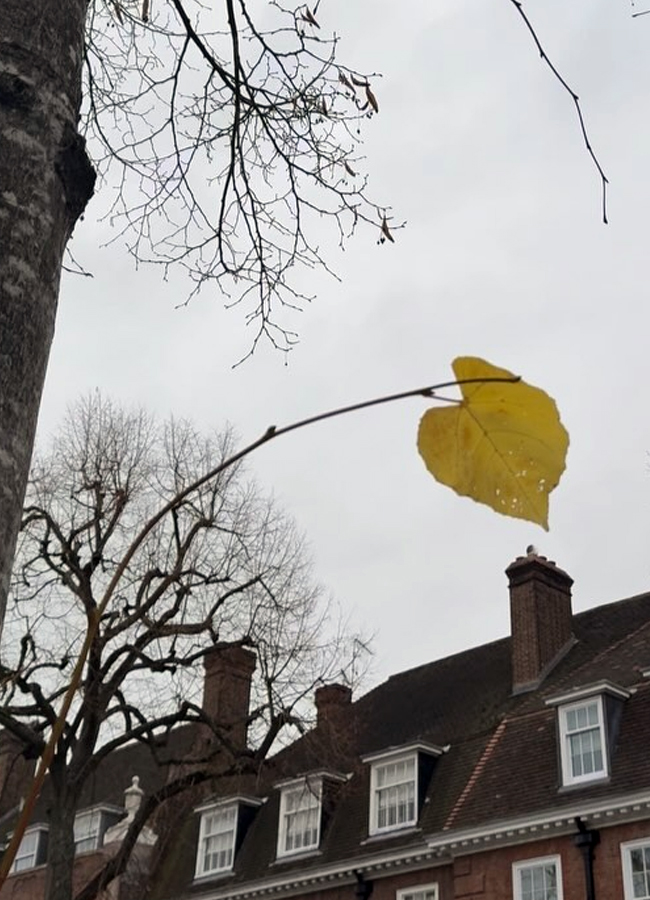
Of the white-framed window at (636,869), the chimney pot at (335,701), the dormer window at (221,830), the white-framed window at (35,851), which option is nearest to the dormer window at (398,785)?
the chimney pot at (335,701)

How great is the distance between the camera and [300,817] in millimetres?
23000

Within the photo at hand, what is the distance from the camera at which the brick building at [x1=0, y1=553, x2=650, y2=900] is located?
58.6 feet

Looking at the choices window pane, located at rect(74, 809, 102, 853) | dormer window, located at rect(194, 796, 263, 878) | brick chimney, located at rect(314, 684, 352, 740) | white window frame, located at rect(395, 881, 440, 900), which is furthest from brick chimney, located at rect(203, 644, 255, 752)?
white window frame, located at rect(395, 881, 440, 900)

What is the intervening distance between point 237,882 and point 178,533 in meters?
7.74

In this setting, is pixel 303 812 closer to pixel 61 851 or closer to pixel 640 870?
pixel 61 851

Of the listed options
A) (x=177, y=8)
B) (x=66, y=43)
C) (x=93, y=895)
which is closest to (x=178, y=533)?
(x=93, y=895)

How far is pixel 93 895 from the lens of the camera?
17.8 m

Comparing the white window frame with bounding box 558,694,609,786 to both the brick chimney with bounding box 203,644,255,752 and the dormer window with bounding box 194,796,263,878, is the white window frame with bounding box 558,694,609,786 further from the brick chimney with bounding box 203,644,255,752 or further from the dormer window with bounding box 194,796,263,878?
the brick chimney with bounding box 203,644,255,752

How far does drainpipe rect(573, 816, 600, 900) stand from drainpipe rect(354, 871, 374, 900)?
4.66 metres

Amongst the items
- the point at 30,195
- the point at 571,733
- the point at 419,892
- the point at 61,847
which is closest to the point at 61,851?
the point at 61,847

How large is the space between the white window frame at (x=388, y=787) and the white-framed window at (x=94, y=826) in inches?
309

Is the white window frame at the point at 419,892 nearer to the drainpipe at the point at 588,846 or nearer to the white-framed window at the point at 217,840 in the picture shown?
the drainpipe at the point at 588,846

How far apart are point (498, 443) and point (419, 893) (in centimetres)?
2048

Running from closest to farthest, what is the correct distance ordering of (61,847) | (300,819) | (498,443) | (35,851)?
(498,443), (61,847), (300,819), (35,851)
